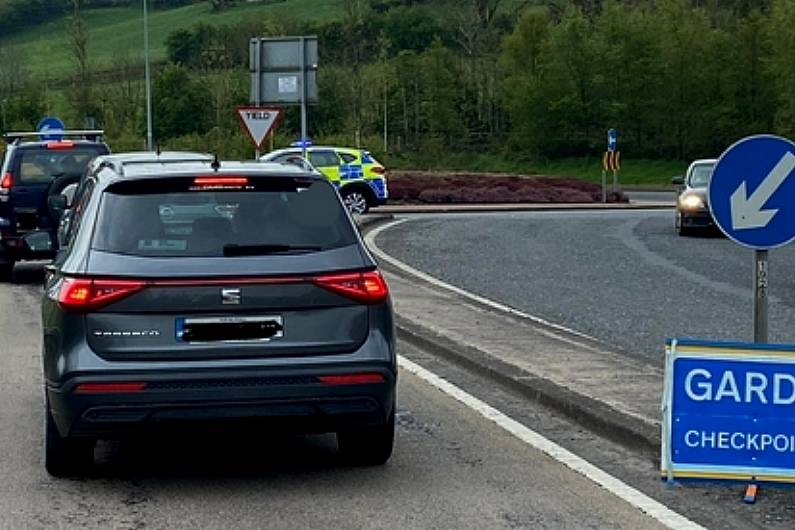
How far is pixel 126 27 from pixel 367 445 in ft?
404

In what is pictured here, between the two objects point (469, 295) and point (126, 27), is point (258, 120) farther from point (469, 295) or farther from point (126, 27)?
point (126, 27)

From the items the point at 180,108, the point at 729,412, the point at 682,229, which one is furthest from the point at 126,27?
the point at 729,412

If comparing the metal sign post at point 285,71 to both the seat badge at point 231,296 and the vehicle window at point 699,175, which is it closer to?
the vehicle window at point 699,175

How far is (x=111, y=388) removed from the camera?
22.4 feet

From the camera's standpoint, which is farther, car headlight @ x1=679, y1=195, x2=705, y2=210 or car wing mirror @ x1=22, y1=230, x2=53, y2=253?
car headlight @ x1=679, y1=195, x2=705, y2=210

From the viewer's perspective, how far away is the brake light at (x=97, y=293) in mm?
6891

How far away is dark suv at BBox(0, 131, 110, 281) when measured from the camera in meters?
18.6

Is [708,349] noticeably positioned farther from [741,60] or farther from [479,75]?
[479,75]

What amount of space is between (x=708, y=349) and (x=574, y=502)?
96 cm

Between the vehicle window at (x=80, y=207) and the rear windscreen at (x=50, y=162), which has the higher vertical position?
the vehicle window at (x=80, y=207)

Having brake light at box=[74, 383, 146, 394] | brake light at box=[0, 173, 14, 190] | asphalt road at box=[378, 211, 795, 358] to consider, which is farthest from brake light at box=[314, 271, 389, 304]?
brake light at box=[0, 173, 14, 190]

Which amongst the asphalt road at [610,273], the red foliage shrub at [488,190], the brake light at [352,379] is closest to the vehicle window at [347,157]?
the asphalt road at [610,273]

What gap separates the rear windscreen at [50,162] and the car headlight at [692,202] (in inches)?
478

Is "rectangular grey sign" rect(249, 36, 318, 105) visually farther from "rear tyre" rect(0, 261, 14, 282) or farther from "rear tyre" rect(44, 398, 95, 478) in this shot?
"rear tyre" rect(44, 398, 95, 478)
